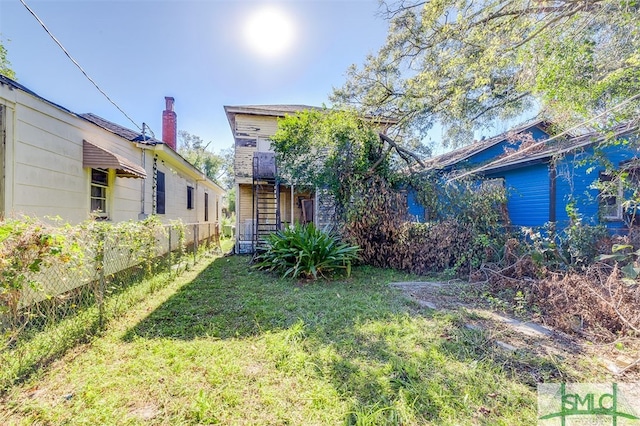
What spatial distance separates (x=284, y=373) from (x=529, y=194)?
29.8 feet

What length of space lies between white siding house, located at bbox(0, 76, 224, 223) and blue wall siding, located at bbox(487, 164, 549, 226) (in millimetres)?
10044

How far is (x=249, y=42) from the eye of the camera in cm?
712

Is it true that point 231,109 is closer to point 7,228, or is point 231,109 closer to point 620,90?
point 7,228

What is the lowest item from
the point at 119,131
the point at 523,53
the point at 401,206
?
the point at 401,206

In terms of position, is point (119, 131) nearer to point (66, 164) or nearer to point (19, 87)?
point (66, 164)

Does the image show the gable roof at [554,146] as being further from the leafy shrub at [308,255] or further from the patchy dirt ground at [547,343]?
the leafy shrub at [308,255]

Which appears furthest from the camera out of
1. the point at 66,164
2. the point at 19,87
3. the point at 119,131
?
the point at 119,131

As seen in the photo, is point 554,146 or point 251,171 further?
point 251,171

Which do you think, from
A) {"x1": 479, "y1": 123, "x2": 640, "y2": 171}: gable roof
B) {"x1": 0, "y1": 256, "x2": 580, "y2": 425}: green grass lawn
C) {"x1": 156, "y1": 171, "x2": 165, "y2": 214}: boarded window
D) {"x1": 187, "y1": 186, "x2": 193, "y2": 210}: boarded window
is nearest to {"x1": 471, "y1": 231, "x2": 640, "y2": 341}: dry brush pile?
{"x1": 0, "y1": 256, "x2": 580, "y2": 425}: green grass lawn

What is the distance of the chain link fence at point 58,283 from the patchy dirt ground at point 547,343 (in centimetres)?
437

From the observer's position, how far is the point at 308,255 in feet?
19.4

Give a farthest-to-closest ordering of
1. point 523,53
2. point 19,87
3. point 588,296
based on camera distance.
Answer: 1. point 523,53
2. point 19,87
3. point 588,296

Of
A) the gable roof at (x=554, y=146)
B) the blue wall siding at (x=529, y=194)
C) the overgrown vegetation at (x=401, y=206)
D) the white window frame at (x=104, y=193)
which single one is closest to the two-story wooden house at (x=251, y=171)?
the overgrown vegetation at (x=401, y=206)

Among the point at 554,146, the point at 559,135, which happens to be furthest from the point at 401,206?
the point at 554,146
